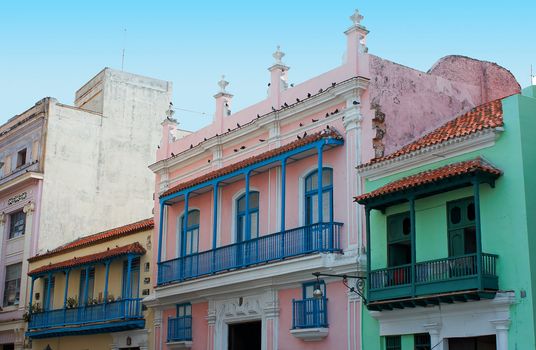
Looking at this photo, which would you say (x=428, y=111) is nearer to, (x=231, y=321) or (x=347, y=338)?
(x=347, y=338)

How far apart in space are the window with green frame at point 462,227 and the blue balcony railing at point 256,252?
3435 mm

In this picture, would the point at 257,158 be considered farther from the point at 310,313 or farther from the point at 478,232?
the point at 478,232

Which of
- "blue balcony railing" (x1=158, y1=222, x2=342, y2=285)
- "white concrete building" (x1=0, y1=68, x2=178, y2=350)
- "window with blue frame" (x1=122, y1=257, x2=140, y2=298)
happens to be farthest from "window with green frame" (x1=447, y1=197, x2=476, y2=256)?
"white concrete building" (x1=0, y1=68, x2=178, y2=350)

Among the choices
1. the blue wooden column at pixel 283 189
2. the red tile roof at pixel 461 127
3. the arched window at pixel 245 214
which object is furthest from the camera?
the arched window at pixel 245 214

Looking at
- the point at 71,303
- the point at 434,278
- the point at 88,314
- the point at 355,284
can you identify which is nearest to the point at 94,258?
the point at 88,314

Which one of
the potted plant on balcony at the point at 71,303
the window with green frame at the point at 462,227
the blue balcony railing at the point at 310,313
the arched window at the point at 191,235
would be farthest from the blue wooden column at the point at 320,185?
the potted plant on balcony at the point at 71,303

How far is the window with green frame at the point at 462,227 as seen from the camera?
1700cm

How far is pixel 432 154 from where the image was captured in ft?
59.5

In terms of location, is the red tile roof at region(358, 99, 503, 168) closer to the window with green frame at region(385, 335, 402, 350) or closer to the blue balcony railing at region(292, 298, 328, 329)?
the blue balcony railing at region(292, 298, 328, 329)

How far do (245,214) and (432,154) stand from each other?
7.18 m

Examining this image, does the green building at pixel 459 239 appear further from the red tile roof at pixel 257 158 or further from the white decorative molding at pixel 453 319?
the red tile roof at pixel 257 158

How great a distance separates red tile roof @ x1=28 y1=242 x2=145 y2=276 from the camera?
27.9 metres

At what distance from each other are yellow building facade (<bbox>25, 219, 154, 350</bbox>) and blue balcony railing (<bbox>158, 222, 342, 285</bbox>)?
2.36 m

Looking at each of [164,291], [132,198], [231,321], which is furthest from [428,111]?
[132,198]
